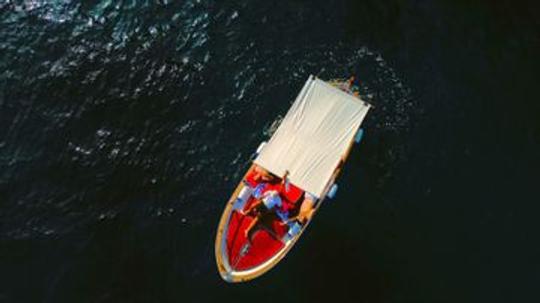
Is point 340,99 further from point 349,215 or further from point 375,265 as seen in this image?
point 375,265

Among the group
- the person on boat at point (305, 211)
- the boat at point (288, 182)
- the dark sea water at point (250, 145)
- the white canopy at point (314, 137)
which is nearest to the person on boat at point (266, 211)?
the boat at point (288, 182)

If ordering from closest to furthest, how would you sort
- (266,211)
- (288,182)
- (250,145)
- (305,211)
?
(266,211)
(305,211)
(288,182)
(250,145)

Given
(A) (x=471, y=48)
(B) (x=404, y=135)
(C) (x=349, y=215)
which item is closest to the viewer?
(C) (x=349, y=215)

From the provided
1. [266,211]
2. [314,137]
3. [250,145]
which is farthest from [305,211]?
[250,145]

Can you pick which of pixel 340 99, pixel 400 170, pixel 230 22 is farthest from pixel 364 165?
pixel 230 22

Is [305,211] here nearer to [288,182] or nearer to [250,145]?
[288,182]

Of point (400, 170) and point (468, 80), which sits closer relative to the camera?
point (400, 170)

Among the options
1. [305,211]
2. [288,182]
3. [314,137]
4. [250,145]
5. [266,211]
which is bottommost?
[266,211]
